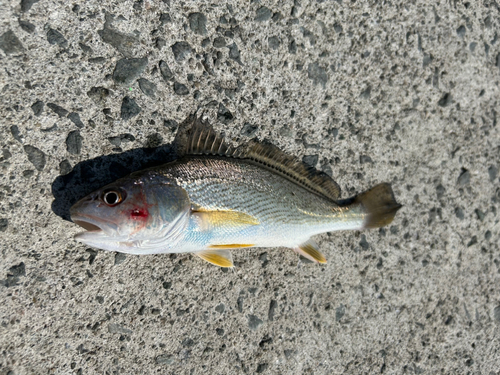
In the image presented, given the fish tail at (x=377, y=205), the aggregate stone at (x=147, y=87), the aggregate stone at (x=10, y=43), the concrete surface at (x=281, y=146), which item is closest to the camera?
the aggregate stone at (x=10, y=43)

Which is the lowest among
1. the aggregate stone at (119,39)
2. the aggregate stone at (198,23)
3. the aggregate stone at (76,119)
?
the aggregate stone at (76,119)

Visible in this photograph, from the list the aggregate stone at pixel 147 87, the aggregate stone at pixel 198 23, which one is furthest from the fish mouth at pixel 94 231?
the aggregate stone at pixel 198 23

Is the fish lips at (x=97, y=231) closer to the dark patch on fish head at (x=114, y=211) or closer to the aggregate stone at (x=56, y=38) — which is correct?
the dark patch on fish head at (x=114, y=211)

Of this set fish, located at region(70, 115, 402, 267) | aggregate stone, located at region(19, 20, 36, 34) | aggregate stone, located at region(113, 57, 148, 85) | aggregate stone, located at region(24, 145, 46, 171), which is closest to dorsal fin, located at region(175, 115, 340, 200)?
fish, located at region(70, 115, 402, 267)

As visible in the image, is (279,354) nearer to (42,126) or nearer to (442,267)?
(442,267)

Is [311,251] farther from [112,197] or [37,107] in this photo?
[37,107]

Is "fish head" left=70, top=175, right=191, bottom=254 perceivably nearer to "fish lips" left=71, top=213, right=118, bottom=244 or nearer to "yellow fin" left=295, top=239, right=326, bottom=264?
"fish lips" left=71, top=213, right=118, bottom=244

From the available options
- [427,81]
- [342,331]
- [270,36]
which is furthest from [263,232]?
[427,81]
